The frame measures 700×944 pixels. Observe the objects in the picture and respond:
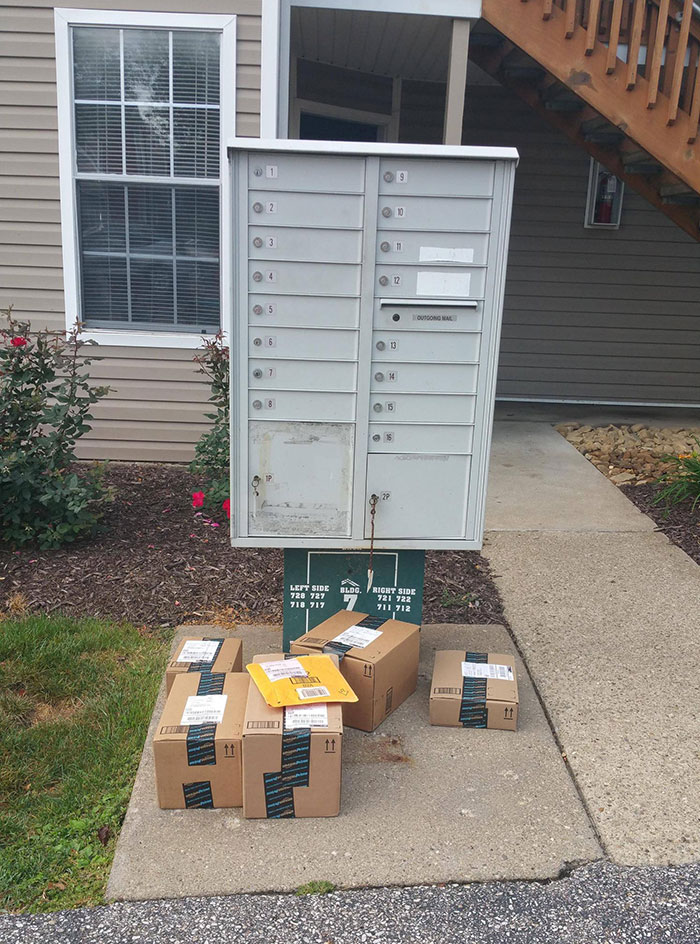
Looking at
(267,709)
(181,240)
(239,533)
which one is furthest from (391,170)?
(181,240)

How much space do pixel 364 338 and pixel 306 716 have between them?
4.55 ft

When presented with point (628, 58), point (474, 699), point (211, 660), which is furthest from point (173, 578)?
point (628, 58)

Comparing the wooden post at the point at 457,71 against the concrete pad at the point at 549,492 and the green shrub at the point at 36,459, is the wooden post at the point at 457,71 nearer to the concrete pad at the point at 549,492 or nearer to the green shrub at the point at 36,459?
the concrete pad at the point at 549,492

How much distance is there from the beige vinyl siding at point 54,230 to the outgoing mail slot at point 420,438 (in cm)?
292

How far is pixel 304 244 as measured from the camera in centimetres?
301

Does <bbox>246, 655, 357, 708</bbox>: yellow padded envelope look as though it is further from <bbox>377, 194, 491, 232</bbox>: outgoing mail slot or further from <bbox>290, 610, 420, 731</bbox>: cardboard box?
<bbox>377, 194, 491, 232</bbox>: outgoing mail slot

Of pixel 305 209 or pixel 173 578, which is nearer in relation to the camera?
pixel 305 209

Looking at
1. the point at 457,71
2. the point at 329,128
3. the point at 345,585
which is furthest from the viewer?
the point at 329,128

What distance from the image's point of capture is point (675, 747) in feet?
9.73

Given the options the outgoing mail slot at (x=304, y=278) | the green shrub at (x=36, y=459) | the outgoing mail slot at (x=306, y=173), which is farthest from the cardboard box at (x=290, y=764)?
the green shrub at (x=36, y=459)

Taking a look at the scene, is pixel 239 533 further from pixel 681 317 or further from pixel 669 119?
pixel 681 317

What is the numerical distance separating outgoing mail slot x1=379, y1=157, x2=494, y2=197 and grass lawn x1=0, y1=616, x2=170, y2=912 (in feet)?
7.07

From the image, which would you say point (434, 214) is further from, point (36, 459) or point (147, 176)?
point (147, 176)

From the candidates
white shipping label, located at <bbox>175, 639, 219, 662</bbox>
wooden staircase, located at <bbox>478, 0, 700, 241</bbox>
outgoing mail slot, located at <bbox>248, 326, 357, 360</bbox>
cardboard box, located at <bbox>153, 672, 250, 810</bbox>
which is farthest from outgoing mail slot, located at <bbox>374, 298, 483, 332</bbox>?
wooden staircase, located at <bbox>478, 0, 700, 241</bbox>
